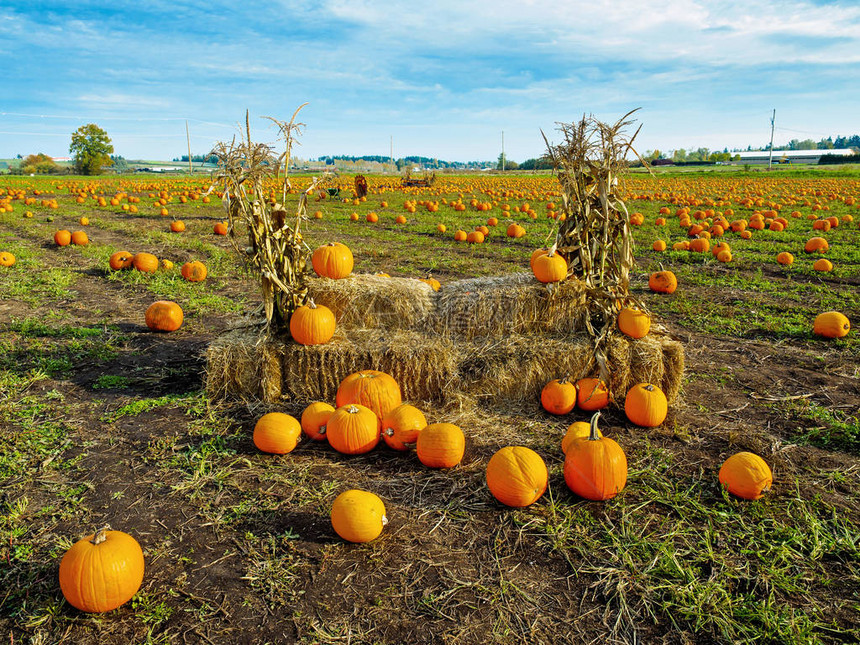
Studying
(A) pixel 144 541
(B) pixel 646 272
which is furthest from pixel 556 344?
(B) pixel 646 272

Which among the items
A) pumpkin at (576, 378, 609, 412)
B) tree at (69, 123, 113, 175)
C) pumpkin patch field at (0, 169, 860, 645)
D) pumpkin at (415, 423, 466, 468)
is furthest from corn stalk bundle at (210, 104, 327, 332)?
tree at (69, 123, 113, 175)

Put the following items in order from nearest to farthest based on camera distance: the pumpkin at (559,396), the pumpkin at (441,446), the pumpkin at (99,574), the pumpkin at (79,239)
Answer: the pumpkin at (99,574)
the pumpkin at (441,446)
the pumpkin at (559,396)
the pumpkin at (79,239)

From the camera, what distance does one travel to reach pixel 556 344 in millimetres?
5180

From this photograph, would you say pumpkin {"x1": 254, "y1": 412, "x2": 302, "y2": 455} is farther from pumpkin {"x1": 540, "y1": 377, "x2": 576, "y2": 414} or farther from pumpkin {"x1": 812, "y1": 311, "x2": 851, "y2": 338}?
pumpkin {"x1": 812, "y1": 311, "x2": 851, "y2": 338}

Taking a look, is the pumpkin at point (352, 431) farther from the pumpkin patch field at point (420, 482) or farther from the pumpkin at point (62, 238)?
the pumpkin at point (62, 238)

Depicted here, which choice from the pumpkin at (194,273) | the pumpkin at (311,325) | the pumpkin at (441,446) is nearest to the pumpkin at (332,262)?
the pumpkin at (311,325)

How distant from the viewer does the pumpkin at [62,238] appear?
1267 cm

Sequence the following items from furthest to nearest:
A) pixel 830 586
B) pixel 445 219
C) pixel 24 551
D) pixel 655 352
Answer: pixel 445 219 → pixel 655 352 → pixel 24 551 → pixel 830 586

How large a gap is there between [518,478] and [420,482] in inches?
31.5

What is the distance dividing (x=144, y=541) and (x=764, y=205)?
23.9m

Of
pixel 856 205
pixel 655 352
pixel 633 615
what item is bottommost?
pixel 633 615

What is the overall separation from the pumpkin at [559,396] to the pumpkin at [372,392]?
1391mm

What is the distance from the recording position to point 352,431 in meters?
4.18

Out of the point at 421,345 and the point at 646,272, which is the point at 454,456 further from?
the point at 646,272
